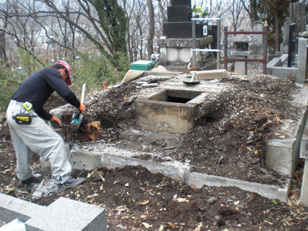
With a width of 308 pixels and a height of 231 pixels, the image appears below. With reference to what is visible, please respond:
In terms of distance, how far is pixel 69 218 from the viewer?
2740 millimetres

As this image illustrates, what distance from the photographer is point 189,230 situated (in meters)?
3.42

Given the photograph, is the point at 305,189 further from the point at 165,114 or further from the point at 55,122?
the point at 55,122

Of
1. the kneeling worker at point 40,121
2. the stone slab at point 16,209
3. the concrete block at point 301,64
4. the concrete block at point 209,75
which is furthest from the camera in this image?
the concrete block at point 301,64

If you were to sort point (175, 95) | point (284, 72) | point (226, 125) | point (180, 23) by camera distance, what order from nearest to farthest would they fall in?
point (226, 125), point (175, 95), point (284, 72), point (180, 23)

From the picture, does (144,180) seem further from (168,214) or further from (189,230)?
(189,230)

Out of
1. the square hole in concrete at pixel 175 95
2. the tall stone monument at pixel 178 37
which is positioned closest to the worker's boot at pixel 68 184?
the square hole in concrete at pixel 175 95

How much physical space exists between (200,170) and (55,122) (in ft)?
7.96

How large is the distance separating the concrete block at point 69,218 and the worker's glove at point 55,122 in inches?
93.6

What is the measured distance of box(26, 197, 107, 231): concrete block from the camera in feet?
8.68

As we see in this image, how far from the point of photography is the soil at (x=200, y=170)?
360 centimetres

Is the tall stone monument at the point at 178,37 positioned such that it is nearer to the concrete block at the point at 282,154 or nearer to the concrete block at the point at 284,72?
the concrete block at the point at 284,72

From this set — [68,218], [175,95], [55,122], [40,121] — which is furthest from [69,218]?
[175,95]

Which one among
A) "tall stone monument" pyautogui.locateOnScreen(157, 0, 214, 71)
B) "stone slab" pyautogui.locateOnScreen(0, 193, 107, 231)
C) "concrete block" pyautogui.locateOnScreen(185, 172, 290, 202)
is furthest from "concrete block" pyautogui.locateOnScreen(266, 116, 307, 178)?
"tall stone monument" pyautogui.locateOnScreen(157, 0, 214, 71)

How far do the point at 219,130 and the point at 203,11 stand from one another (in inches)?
337
